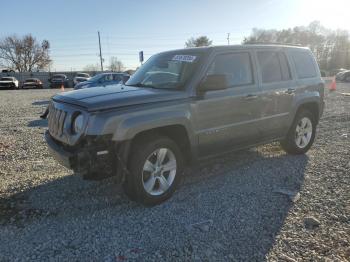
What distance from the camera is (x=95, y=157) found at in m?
3.99

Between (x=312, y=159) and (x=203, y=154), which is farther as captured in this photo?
(x=312, y=159)

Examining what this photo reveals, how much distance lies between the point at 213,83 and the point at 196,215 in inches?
66.7

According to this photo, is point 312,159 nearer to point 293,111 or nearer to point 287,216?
point 293,111

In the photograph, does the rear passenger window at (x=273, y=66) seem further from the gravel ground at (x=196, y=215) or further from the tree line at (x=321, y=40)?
the tree line at (x=321, y=40)

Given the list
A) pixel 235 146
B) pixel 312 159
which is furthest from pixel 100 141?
pixel 312 159

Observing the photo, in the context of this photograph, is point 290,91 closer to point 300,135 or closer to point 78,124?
point 300,135

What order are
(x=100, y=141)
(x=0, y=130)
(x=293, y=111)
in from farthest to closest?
(x=0, y=130)
(x=293, y=111)
(x=100, y=141)

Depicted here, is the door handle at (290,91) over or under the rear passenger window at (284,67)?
under

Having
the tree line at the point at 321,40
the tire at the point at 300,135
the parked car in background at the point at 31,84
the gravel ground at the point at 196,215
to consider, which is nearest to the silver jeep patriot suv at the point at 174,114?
the tire at the point at 300,135

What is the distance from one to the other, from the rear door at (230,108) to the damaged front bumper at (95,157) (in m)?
1.20

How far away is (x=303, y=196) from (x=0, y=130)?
823 centimetres

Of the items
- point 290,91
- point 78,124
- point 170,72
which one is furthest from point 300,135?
point 78,124

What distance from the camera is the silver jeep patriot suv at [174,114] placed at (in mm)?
4055

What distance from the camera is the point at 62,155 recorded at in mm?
4203
